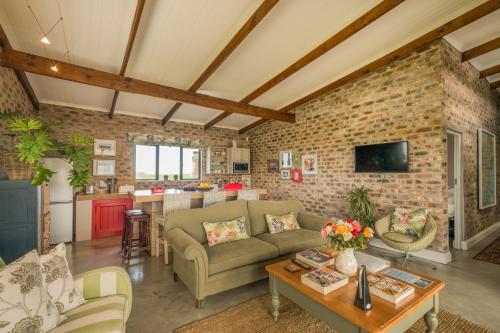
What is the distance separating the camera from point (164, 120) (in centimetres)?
623

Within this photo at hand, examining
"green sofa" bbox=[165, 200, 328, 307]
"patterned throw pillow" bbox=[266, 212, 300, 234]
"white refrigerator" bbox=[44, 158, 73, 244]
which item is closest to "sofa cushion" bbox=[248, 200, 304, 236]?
"green sofa" bbox=[165, 200, 328, 307]

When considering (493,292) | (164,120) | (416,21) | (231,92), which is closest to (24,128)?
(231,92)

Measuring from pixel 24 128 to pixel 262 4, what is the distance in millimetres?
2775

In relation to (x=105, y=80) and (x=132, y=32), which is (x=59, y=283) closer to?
(x=132, y=32)

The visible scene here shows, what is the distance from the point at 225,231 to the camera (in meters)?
2.99

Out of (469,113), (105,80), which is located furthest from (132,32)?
(469,113)

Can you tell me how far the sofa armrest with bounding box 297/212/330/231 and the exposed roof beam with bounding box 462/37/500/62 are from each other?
3.75 meters

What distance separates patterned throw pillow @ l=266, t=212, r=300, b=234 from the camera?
3396 millimetres

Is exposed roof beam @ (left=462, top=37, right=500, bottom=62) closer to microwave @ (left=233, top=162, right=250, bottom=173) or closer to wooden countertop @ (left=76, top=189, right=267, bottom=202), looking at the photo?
wooden countertop @ (left=76, top=189, right=267, bottom=202)

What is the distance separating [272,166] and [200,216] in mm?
4052

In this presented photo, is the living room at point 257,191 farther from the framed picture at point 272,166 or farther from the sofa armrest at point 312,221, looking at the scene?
the framed picture at point 272,166

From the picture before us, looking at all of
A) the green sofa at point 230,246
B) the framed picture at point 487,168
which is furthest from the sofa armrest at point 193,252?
the framed picture at point 487,168

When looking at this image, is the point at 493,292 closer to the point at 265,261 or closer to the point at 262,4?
the point at 265,261

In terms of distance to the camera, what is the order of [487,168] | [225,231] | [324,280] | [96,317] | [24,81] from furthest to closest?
[487,168], [24,81], [225,231], [324,280], [96,317]
